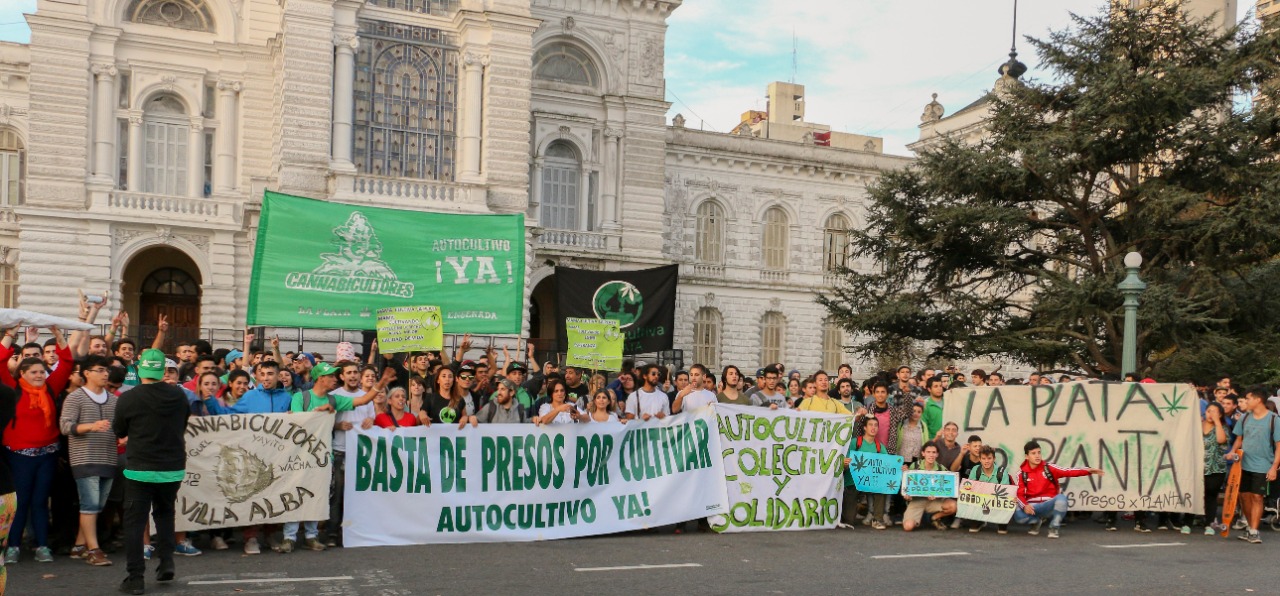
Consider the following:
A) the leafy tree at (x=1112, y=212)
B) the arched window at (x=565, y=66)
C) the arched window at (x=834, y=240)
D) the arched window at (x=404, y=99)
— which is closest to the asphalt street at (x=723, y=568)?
the leafy tree at (x=1112, y=212)

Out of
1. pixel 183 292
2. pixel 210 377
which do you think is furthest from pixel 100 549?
pixel 183 292

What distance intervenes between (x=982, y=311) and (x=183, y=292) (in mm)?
21257

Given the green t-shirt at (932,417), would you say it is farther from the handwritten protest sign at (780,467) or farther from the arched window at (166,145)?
the arched window at (166,145)

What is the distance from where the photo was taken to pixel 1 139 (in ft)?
109

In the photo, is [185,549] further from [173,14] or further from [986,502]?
[173,14]

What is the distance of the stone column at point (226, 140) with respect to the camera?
109 ft

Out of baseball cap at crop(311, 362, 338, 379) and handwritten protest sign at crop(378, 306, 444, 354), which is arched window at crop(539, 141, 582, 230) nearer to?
handwritten protest sign at crop(378, 306, 444, 354)

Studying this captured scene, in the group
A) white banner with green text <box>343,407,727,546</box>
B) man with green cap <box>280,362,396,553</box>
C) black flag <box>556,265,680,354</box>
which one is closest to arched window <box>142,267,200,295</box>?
black flag <box>556,265,680,354</box>

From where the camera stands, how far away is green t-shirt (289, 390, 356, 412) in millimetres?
11961

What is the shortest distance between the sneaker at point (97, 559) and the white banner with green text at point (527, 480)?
215cm

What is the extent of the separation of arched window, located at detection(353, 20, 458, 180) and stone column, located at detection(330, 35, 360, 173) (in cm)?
39

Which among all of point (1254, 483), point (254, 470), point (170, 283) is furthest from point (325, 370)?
point (170, 283)

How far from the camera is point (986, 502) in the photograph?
14.1 m

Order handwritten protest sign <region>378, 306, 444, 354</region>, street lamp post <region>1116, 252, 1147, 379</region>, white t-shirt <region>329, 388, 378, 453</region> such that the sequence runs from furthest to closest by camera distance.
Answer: street lamp post <region>1116, 252, 1147, 379</region>
handwritten protest sign <region>378, 306, 444, 354</region>
white t-shirt <region>329, 388, 378, 453</region>
